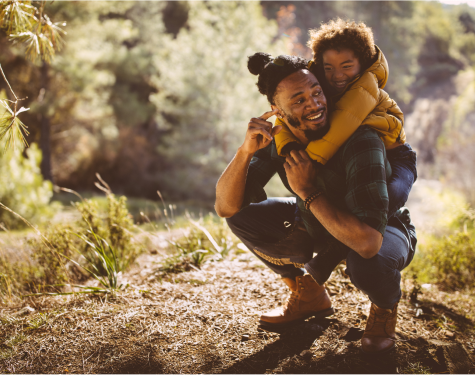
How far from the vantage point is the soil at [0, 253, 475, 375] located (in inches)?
63.6

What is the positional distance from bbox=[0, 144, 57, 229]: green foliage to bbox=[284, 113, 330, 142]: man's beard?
18.4ft

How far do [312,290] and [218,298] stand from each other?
2.29 ft

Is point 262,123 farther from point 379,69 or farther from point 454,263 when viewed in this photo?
point 454,263

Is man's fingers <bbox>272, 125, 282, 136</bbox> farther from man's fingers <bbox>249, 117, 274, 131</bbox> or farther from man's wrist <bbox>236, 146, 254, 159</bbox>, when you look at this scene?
man's wrist <bbox>236, 146, 254, 159</bbox>

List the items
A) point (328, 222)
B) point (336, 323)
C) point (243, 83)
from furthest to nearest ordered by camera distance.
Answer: point (243, 83)
point (336, 323)
point (328, 222)

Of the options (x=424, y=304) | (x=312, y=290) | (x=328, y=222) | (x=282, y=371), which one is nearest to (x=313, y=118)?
(x=328, y=222)

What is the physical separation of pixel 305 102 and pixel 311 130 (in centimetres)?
14

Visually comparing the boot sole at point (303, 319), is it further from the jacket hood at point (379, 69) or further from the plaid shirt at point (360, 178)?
the jacket hood at point (379, 69)

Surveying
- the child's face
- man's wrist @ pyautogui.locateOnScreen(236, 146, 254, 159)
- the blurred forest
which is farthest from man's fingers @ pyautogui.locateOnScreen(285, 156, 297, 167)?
the blurred forest

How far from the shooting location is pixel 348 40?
5.56 ft

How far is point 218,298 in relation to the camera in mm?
2316

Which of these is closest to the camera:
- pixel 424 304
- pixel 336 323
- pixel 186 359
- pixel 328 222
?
pixel 328 222

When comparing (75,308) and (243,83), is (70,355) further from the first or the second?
(243,83)

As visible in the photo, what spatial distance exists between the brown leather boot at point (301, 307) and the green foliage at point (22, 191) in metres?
5.31
